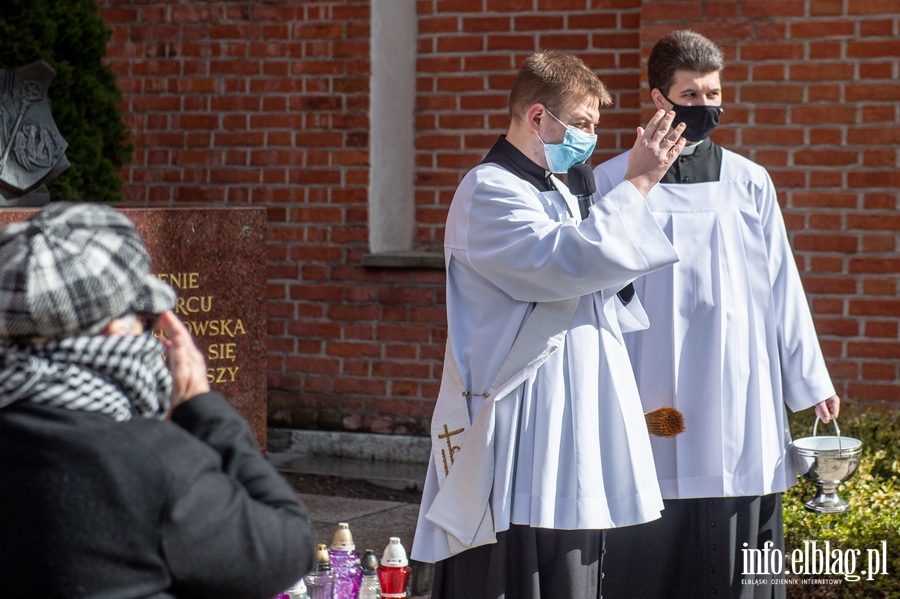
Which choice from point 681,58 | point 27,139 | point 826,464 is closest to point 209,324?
point 27,139

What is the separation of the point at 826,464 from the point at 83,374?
271cm

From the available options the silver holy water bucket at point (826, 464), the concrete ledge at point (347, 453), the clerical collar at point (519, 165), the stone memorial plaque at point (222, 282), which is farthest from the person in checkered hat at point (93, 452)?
the concrete ledge at point (347, 453)

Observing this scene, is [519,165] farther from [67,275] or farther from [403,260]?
[403,260]

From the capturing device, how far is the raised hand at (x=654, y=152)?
9.80 ft

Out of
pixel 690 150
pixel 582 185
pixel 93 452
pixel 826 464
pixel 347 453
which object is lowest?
Result: pixel 347 453

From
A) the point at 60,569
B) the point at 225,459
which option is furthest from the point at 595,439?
the point at 60,569

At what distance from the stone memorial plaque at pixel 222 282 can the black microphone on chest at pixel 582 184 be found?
70.5 inches

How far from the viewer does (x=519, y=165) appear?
3037 millimetres

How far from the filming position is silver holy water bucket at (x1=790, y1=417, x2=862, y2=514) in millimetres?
3564

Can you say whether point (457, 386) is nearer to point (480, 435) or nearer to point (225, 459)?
point (480, 435)

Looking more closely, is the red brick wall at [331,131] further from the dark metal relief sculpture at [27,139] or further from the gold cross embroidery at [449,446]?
the gold cross embroidery at [449,446]

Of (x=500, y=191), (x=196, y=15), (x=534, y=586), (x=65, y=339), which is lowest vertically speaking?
(x=534, y=586)

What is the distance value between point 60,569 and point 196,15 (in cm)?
541

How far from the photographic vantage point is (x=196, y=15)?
21.1 feet
